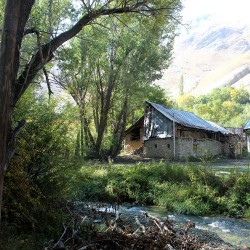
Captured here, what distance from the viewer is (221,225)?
11.9 m

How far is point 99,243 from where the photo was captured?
6328mm

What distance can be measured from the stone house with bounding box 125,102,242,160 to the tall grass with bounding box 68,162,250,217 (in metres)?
14.9

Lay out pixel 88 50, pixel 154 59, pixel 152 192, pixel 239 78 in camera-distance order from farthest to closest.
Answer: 1. pixel 239 78
2. pixel 154 59
3. pixel 88 50
4. pixel 152 192

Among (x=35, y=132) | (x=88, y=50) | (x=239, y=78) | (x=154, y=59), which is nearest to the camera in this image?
(x=35, y=132)

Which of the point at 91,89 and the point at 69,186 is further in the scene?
the point at 91,89

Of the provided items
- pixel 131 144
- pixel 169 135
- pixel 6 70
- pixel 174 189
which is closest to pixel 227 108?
pixel 131 144

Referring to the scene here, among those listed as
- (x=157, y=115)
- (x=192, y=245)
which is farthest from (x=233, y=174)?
(x=157, y=115)

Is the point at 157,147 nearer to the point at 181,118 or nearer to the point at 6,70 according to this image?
the point at 181,118

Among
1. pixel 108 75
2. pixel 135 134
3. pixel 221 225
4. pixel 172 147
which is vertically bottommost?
pixel 221 225

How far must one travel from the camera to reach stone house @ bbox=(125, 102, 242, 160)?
34656mm

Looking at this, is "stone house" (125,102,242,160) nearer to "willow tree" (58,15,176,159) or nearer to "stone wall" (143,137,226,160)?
"stone wall" (143,137,226,160)

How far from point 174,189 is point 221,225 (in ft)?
12.9

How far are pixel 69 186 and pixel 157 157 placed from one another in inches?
1107

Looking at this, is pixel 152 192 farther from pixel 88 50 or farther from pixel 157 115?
pixel 157 115
